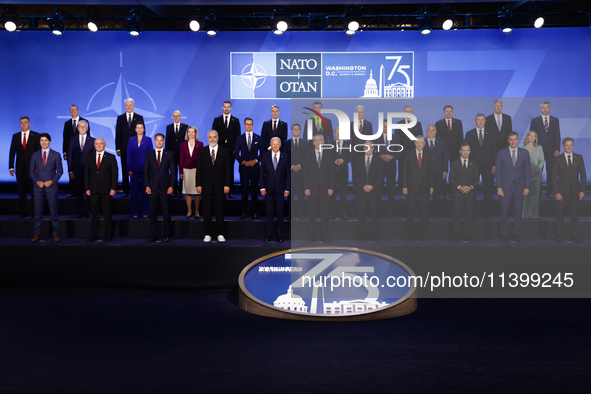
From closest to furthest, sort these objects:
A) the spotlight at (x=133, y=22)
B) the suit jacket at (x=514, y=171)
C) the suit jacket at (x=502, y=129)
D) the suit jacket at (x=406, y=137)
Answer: the suit jacket at (x=514, y=171)
the suit jacket at (x=406, y=137)
the suit jacket at (x=502, y=129)
the spotlight at (x=133, y=22)

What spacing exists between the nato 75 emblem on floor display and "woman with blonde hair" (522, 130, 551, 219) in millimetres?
2854

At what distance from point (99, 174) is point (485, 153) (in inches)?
225

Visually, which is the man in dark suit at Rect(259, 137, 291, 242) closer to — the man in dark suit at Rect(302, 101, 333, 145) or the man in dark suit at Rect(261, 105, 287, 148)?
the man in dark suit at Rect(302, 101, 333, 145)

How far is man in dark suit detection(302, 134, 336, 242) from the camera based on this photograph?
19.9 ft

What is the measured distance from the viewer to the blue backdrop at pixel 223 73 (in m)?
8.58

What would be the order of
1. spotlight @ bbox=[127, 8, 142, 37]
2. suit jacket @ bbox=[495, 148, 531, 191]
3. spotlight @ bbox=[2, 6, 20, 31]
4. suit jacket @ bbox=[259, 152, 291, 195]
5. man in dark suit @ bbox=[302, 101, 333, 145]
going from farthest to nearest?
spotlight @ bbox=[127, 8, 142, 37]
spotlight @ bbox=[2, 6, 20, 31]
man in dark suit @ bbox=[302, 101, 333, 145]
suit jacket @ bbox=[259, 152, 291, 195]
suit jacket @ bbox=[495, 148, 531, 191]

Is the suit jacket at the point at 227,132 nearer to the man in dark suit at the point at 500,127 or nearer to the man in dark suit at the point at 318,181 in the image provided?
the man in dark suit at the point at 318,181

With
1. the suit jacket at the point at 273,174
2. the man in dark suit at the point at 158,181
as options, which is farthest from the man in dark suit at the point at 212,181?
the suit jacket at the point at 273,174

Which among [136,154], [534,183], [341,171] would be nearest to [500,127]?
[534,183]

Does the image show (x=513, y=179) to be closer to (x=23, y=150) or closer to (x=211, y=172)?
(x=211, y=172)

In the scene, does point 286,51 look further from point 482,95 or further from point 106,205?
point 106,205

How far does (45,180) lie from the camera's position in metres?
6.10

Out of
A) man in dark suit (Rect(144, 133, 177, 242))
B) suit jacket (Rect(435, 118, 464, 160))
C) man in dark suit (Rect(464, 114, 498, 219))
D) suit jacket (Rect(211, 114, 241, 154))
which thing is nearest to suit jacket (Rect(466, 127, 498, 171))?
man in dark suit (Rect(464, 114, 498, 219))

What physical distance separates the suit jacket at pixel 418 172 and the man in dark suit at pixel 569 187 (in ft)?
5.89
